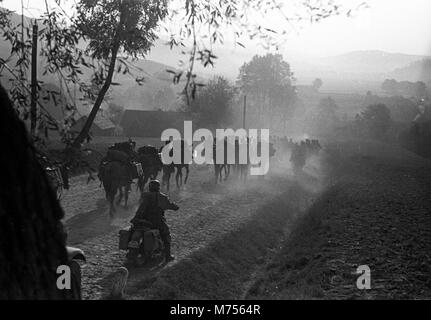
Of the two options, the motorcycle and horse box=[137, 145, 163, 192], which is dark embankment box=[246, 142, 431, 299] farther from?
horse box=[137, 145, 163, 192]

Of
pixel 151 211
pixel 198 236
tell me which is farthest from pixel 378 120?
pixel 151 211

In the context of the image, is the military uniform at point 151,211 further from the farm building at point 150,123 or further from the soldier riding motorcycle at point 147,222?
the farm building at point 150,123

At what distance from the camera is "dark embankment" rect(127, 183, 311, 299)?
9.44 meters

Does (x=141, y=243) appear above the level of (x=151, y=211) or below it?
below

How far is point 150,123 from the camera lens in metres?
75.5

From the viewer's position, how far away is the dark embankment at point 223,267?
944 centimetres

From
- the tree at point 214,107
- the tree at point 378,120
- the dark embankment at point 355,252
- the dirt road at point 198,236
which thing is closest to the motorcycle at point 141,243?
the dirt road at point 198,236

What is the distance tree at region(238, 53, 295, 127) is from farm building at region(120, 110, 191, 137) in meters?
23.7

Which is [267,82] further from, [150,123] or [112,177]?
[112,177]

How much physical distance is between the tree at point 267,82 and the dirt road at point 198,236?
2863 inches

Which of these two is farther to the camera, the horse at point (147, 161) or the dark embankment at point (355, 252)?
the horse at point (147, 161)

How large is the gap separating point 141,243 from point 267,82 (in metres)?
88.4

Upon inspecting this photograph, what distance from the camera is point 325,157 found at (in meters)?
50.2
